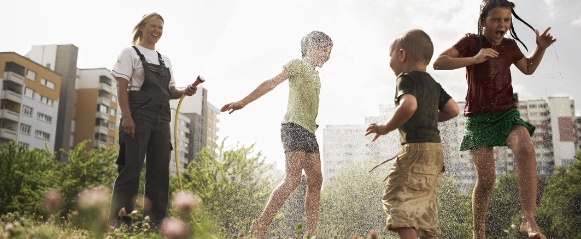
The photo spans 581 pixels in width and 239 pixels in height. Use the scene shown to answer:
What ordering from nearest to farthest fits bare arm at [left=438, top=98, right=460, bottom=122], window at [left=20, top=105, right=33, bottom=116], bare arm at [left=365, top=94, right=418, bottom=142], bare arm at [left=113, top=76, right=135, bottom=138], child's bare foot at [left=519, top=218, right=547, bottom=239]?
bare arm at [left=365, top=94, right=418, bottom=142] < bare arm at [left=438, top=98, right=460, bottom=122] < child's bare foot at [left=519, top=218, right=547, bottom=239] < bare arm at [left=113, top=76, right=135, bottom=138] < window at [left=20, top=105, right=33, bottom=116]

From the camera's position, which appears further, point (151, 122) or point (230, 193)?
point (230, 193)

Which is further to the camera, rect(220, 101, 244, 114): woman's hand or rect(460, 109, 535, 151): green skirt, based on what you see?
rect(220, 101, 244, 114): woman's hand

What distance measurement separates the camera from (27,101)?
237 ft

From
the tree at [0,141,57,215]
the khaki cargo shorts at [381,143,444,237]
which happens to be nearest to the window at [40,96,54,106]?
the tree at [0,141,57,215]

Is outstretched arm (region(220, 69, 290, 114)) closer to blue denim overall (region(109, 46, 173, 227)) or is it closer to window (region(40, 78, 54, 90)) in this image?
blue denim overall (region(109, 46, 173, 227))

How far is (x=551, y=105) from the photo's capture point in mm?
123688

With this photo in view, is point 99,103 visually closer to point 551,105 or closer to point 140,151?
point 140,151

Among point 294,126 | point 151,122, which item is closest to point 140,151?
point 151,122

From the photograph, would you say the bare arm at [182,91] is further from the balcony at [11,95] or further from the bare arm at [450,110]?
the balcony at [11,95]

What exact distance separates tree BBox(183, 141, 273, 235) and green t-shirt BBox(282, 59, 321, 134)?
19333 mm

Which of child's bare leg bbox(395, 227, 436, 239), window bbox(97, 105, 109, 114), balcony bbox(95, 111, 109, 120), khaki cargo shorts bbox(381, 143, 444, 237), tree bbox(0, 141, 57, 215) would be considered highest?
window bbox(97, 105, 109, 114)

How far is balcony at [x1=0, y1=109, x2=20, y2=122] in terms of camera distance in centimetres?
6700

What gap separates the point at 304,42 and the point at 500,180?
4536 centimetres

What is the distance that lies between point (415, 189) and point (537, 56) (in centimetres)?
225
